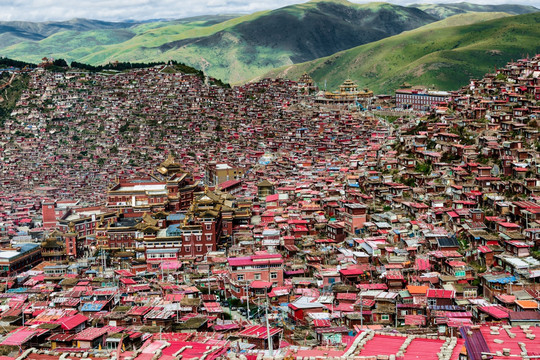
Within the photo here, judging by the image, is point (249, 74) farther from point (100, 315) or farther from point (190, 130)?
point (100, 315)

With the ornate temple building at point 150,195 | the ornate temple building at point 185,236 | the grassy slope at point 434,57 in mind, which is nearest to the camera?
the ornate temple building at point 185,236

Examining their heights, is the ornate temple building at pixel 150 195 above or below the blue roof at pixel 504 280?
above

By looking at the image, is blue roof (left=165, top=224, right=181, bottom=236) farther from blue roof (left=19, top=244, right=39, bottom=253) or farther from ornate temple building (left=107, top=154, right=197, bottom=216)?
blue roof (left=19, top=244, right=39, bottom=253)

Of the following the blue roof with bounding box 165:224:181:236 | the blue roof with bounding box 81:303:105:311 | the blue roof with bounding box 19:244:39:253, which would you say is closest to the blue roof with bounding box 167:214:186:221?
the blue roof with bounding box 165:224:181:236

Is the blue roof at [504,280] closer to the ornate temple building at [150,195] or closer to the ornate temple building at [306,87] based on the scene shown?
the ornate temple building at [150,195]

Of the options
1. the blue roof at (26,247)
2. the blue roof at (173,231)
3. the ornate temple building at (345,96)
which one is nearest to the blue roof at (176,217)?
the blue roof at (173,231)

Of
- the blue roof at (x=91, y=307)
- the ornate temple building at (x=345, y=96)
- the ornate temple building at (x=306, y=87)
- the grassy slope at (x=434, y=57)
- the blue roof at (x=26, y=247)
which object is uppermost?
the grassy slope at (x=434, y=57)
